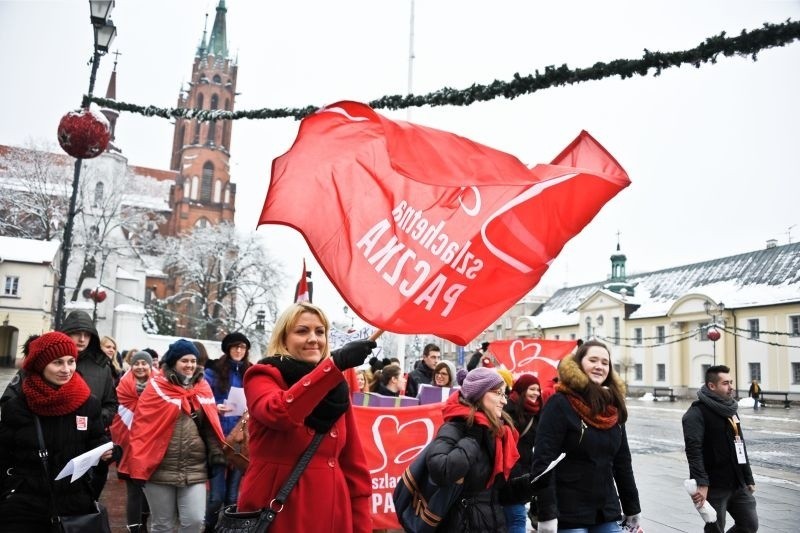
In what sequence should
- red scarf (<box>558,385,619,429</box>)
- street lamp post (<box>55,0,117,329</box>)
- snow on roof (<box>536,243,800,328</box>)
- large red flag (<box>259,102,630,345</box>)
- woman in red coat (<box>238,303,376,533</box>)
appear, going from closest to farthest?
woman in red coat (<box>238,303,376,533</box>) → large red flag (<box>259,102,630,345</box>) → red scarf (<box>558,385,619,429</box>) → street lamp post (<box>55,0,117,329</box>) → snow on roof (<box>536,243,800,328</box>)

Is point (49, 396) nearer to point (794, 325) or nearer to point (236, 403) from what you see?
point (236, 403)

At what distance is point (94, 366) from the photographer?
5371 mm

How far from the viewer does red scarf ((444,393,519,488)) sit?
3.87 metres

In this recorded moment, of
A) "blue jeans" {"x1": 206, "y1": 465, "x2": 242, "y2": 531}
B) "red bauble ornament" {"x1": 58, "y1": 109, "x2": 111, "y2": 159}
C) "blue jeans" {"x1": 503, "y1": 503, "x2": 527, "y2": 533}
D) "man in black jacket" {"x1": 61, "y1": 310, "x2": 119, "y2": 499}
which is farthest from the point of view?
"red bauble ornament" {"x1": 58, "y1": 109, "x2": 111, "y2": 159}

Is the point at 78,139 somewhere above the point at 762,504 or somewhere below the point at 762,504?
above

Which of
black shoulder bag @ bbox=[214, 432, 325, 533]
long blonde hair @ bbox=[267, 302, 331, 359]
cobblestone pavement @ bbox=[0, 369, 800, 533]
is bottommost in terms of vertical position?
cobblestone pavement @ bbox=[0, 369, 800, 533]

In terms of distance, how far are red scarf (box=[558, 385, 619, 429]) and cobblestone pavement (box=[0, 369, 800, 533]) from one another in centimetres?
377

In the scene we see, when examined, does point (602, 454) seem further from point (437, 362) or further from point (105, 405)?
point (437, 362)

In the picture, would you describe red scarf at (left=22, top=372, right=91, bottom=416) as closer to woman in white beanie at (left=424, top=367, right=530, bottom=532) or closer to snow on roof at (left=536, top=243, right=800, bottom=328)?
woman in white beanie at (left=424, top=367, right=530, bottom=532)

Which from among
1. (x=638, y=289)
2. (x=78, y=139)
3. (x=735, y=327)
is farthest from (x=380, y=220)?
(x=638, y=289)

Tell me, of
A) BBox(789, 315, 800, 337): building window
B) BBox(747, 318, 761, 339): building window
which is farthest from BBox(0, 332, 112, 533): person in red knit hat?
BBox(747, 318, 761, 339): building window

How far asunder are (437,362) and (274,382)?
20.7 ft

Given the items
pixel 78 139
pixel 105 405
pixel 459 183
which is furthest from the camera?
pixel 78 139

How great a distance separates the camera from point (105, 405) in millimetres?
5082
